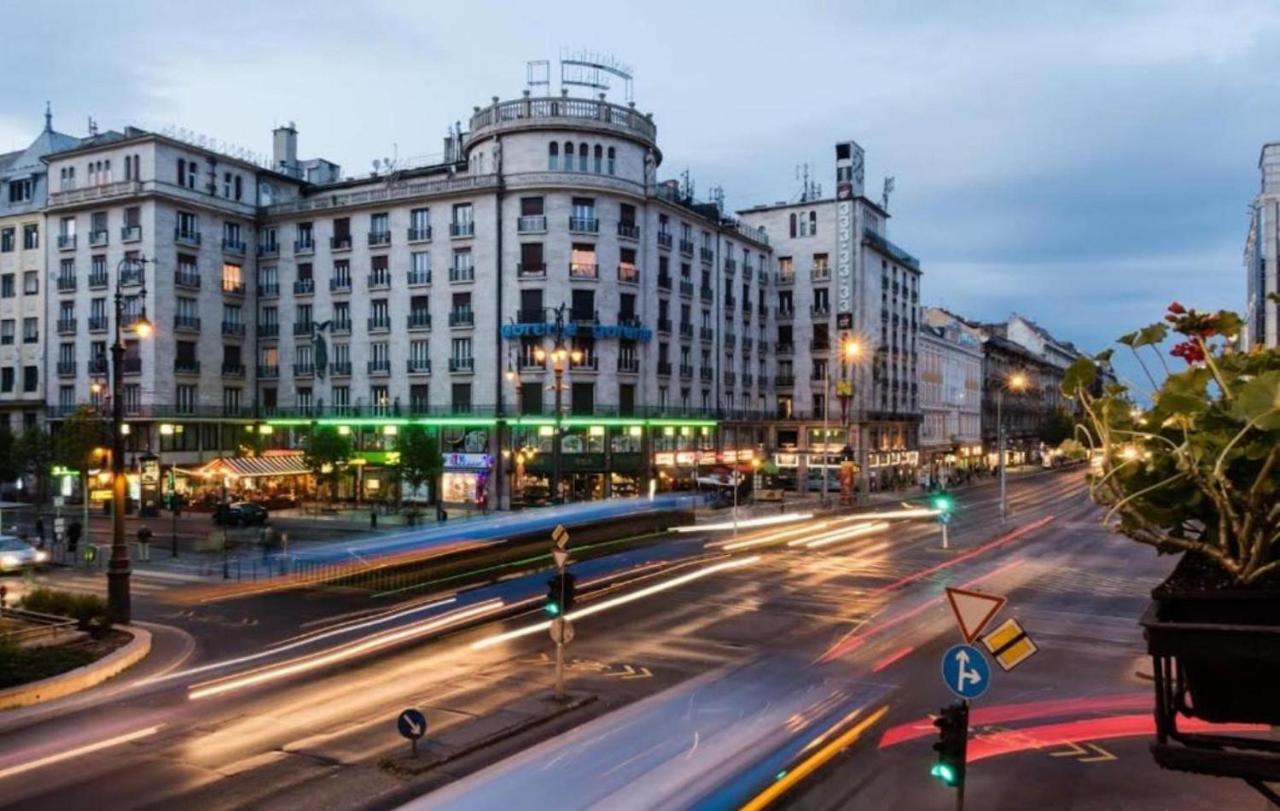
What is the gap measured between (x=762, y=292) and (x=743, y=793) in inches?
2476

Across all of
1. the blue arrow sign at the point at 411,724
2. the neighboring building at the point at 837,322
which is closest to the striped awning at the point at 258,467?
the neighboring building at the point at 837,322

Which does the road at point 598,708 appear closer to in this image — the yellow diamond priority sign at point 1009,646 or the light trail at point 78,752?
the light trail at point 78,752

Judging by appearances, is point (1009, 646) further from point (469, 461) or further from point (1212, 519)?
point (469, 461)

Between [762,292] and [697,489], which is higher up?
[762,292]

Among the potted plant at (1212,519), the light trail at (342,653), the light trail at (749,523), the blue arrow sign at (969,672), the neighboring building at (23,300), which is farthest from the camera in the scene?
the neighboring building at (23,300)

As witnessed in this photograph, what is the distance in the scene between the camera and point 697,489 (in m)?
60.2

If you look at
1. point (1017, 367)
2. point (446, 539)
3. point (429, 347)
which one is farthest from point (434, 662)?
point (1017, 367)

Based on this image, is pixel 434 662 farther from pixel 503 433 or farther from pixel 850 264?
pixel 850 264

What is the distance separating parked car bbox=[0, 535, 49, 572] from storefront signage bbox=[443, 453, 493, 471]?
24.6 metres

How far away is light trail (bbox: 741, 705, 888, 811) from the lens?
1124 centimetres

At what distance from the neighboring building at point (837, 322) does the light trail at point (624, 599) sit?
1472 inches

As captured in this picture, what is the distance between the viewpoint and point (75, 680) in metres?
16.3

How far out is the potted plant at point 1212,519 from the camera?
2625mm

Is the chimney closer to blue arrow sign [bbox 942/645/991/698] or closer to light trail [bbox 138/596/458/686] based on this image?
light trail [bbox 138/596/458/686]
